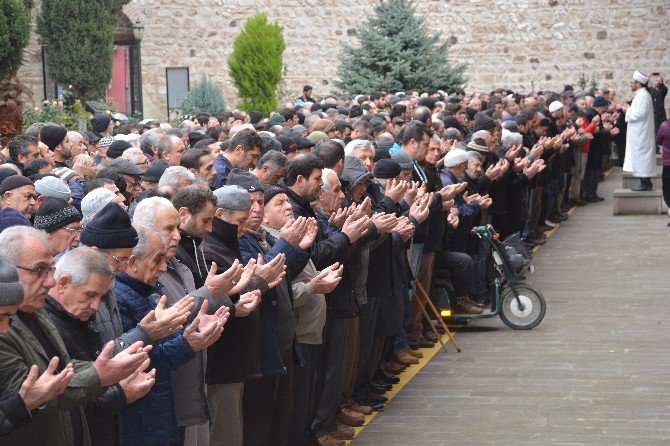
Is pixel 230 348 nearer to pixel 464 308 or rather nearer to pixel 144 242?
pixel 144 242

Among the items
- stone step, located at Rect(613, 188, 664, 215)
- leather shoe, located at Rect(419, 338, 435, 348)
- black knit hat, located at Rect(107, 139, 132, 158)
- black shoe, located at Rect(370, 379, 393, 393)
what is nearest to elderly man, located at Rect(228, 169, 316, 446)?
black shoe, located at Rect(370, 379, 393, 393)

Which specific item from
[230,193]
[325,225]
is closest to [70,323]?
[230,193]

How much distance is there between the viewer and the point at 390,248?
10344 millimetres

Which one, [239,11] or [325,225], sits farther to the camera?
[239,11]

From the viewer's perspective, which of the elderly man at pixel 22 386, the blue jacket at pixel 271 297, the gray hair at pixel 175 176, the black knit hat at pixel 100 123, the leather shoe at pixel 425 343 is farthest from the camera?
the black knit hat at pixel 100 123

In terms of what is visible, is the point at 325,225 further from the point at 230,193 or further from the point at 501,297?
the point at 501,297

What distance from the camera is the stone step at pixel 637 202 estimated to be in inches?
853

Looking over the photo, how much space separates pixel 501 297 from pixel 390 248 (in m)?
3.05

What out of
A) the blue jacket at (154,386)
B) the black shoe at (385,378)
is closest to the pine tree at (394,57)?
the black shoe at (385,378)

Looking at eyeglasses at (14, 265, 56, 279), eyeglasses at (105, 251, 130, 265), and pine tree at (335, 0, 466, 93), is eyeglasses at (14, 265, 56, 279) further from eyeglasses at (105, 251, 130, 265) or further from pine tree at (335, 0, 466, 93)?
pine tree at (335, 0, 466, 93)

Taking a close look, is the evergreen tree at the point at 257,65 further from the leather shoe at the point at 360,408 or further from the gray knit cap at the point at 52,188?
the gray knit cap at the point at 52,188

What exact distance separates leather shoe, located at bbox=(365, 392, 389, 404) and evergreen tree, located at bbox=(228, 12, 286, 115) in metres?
20.9

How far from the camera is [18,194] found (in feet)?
26.9

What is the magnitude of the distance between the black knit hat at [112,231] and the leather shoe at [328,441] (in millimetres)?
3251
